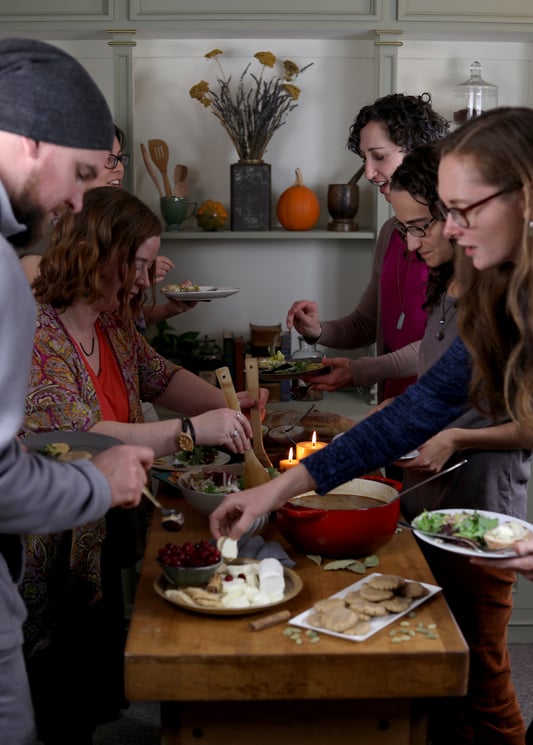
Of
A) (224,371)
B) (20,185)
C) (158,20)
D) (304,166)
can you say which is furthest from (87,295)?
(304,166)

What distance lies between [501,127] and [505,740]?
1257mm

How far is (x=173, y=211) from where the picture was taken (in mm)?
3670

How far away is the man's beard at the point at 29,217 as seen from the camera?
129 centimetres

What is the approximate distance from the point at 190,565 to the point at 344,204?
2398 millimetres

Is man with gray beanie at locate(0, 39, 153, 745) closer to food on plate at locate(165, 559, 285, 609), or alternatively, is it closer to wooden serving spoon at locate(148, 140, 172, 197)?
food on plate at locate(165, 559, 285, 609)

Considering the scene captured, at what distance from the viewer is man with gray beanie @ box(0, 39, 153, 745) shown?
123 centimetres

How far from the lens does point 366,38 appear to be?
12.1 ft

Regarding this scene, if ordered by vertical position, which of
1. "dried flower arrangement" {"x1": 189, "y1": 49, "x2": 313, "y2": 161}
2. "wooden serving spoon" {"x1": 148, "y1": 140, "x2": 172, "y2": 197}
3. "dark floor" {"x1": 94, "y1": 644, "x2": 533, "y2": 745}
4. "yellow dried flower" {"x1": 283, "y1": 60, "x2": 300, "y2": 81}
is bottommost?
"dark floor" {"x1": 94, "y1": 644, "x2": 533, "y2": 745}

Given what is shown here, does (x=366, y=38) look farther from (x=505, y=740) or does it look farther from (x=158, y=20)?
(x=505, y=740)

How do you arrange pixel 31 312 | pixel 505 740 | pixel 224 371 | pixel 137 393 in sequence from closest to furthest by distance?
1. pixel 31 312
2. pixel 505 740
3. pixel 224 371
4. pixel 137 393

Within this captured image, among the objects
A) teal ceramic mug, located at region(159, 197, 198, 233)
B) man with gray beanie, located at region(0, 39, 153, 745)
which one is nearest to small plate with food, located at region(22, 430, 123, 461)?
man with gray beanie, located at region(0, 39, 153, 745)

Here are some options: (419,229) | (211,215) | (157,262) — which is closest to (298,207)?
(211,215)

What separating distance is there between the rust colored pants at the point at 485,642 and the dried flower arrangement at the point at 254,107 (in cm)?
212

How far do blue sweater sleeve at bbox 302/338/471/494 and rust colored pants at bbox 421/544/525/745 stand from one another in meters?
0.33
